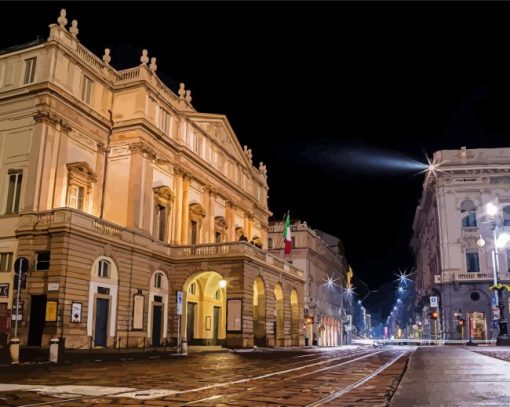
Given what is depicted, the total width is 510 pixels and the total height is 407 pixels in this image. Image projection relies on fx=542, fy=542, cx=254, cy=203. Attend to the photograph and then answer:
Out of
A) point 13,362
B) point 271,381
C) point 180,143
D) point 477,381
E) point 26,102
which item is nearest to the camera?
point 477,381

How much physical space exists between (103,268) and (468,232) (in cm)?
4525

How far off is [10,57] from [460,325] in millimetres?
51385

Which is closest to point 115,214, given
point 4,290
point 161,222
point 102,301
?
point 161,222

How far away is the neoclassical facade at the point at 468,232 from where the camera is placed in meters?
60.6

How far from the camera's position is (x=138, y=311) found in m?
35.8

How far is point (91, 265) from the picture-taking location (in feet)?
103

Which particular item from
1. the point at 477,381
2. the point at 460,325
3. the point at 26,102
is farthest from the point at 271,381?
the point at 460,325

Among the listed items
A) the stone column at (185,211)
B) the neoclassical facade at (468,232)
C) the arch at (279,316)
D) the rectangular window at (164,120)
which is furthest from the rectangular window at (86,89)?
the neoclassical facade at (468,232)

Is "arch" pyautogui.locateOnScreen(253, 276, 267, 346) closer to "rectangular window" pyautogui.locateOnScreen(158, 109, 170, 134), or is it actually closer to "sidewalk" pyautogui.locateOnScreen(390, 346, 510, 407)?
"rectangular window" pyautogui.locateOnScreen(158, 109, 170, 134)

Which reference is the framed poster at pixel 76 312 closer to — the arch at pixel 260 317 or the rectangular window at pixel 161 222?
the rectangular window at pixel 161 222

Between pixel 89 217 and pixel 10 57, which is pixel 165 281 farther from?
pixel 10 57

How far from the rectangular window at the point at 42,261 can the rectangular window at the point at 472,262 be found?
48338 mm

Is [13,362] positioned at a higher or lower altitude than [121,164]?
lower

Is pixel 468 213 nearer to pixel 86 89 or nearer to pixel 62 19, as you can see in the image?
pixel 86 89
